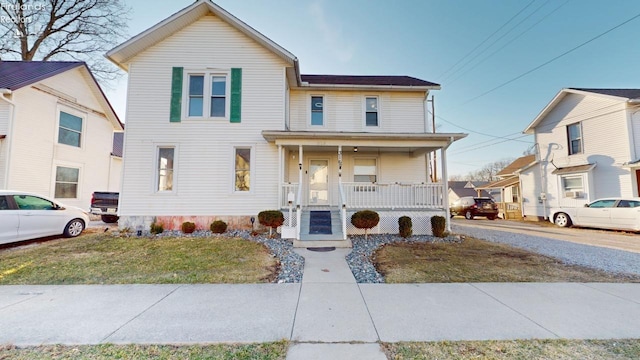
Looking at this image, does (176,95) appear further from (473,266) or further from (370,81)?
(473,266)

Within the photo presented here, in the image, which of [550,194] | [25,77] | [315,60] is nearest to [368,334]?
[315,60]

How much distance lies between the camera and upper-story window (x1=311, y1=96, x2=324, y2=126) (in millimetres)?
11514

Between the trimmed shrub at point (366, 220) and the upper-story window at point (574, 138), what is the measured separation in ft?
46.1

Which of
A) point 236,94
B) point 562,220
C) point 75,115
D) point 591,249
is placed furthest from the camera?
point 562,220

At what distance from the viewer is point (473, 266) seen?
5676 millimetres

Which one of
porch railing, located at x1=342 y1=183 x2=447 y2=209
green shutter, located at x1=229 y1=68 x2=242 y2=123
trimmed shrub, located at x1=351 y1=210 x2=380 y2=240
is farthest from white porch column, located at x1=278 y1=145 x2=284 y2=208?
trimmed shrub, located at x1=351 y1=210 x2=380 y2=240

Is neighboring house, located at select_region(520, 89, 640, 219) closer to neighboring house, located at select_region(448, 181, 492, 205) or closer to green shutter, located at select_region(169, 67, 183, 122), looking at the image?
green shutter, located at select_region(169, 67, 183, 122)

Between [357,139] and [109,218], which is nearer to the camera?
[357,139]

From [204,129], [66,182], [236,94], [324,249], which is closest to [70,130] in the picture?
[66,182]

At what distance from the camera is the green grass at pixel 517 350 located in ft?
8.33

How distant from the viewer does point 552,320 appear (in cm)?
329

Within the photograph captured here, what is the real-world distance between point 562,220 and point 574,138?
500 centimetres

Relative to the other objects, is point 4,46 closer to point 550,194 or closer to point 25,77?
point 25,77

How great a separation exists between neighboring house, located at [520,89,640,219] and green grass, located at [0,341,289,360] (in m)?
17.4
